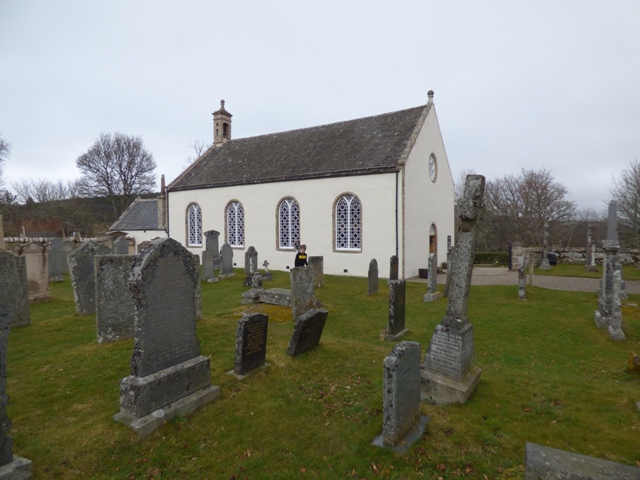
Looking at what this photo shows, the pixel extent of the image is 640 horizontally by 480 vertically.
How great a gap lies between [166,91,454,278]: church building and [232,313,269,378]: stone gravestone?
41.0 ft

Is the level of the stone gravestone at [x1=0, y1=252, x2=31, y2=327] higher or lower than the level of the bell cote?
lower

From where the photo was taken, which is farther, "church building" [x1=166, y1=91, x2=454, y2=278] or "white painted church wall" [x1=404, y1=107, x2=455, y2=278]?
"white painted church wall" [x1=404, y1=107, x2=455, y2=278]

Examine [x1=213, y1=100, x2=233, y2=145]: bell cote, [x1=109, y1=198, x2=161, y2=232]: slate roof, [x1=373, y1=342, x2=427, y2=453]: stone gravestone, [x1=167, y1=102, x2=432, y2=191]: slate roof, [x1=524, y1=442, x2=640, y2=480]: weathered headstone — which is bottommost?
[x1=373, y1=342, x2=427, y2=453]: stone gravestone

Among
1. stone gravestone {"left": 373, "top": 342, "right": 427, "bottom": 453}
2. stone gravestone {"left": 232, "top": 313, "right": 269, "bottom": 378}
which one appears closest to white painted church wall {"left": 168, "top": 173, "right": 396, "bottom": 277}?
stone gravestone {"left": 232, "top": 313, "right": 269, "bottom": 378}

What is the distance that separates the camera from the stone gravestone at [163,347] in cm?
420

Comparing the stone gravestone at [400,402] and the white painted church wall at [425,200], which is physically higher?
the white painted church wall at [425,200]

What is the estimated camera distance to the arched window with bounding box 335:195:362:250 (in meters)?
18.8

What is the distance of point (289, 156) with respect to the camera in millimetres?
22547

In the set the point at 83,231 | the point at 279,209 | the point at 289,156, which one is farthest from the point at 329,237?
the point at 83,231

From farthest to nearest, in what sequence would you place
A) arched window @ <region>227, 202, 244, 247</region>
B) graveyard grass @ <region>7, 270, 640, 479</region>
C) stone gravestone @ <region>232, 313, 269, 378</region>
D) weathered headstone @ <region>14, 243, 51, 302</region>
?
arched window @ <region>227, 202, 244, 247</region>
weathered headstone @ <region>14, 243, 51, 302</region>
stone gravestone @ <region>232, 313, 269, 378</region>
graveyard grass @ <region>7, 270, 640, 479</region>

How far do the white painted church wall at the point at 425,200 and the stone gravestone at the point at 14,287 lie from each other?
48.7 ft

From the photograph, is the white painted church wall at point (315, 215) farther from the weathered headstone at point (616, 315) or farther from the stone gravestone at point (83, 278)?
the stone gravestone at point (83, 278)

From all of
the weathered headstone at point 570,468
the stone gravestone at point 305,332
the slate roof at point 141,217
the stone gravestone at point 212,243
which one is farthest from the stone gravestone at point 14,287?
the slate roof at point 141,217

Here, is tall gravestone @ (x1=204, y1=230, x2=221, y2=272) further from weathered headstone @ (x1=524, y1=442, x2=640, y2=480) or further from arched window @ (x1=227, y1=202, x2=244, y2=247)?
weathered headstone @ (x1=524, y1=442, x2=640, y2=480)
